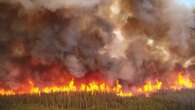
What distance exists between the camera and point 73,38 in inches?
927

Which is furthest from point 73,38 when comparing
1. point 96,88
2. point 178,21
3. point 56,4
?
point 178,21

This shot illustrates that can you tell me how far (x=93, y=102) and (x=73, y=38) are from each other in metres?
4.45

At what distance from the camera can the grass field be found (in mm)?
20250

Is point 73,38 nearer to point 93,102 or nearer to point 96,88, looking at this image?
point 96,88

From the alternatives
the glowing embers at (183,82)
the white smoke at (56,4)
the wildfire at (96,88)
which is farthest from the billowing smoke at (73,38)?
the glowing embers at (183,82)

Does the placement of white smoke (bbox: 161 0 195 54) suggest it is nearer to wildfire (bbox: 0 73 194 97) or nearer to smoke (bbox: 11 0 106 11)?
wildfire (bbox: 0 73 194 97)

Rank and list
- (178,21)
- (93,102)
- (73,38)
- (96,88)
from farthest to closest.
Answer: (178,21) → (73,38) → (96,88) → (93,102)

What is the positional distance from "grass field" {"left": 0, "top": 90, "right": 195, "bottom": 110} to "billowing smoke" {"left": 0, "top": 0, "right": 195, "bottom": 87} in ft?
9.21

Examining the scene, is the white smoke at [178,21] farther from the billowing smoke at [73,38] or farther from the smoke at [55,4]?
the smoke at [55,4]

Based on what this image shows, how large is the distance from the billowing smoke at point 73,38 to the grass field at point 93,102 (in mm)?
2806

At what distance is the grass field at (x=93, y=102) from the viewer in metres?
20.2

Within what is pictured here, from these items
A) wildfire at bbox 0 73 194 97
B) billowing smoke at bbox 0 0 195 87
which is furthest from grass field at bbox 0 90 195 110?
billowing smoke at bbox 0 0 195 87

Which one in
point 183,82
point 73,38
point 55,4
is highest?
point 55,4

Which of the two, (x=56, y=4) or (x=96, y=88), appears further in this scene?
(x=96, y=88)
